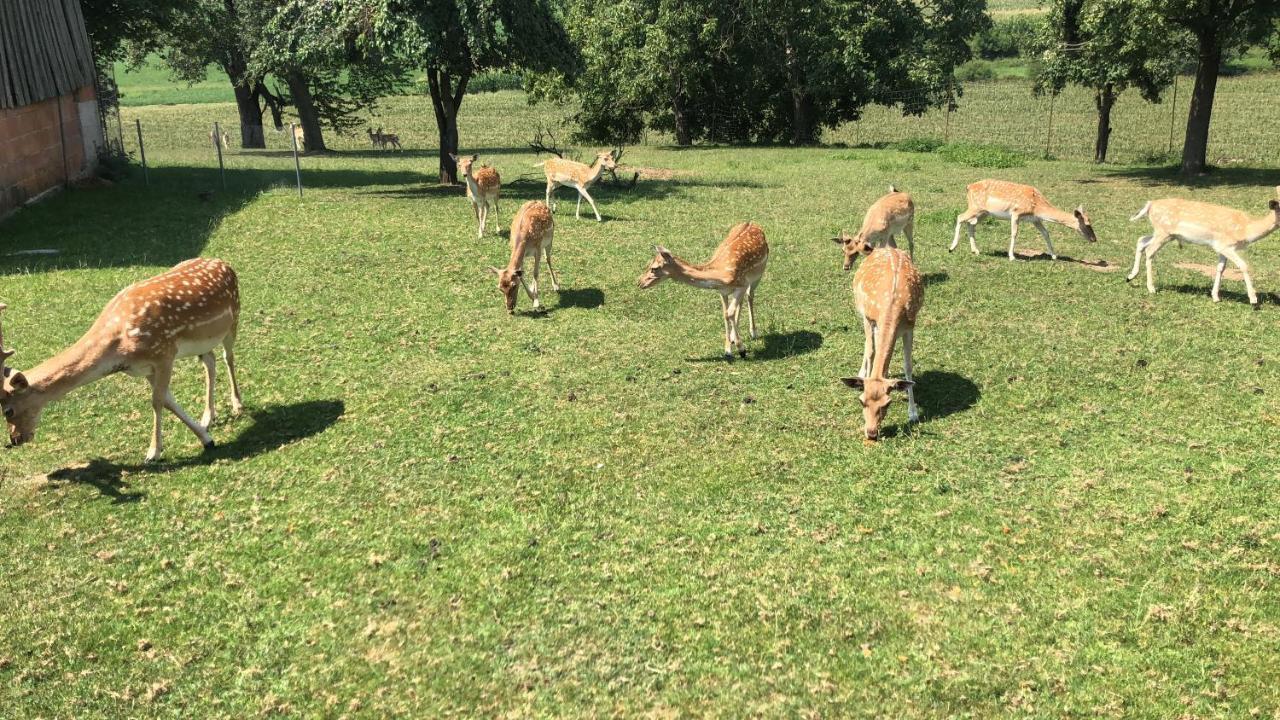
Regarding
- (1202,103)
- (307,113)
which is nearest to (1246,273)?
(1202,103)

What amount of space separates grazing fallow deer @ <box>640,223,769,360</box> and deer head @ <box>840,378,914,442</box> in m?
2.68

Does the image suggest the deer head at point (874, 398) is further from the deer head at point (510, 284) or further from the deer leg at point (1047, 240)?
the deer leg at point (1047, 240)

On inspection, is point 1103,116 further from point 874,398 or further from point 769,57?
point 874,398

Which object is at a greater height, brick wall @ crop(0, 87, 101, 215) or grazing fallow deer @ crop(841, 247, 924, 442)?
brick wall @ crop(0, 87, 101, 215)

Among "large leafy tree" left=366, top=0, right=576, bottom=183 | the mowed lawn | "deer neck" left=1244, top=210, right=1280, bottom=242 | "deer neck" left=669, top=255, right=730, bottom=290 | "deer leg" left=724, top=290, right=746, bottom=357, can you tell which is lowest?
the mowed lawn

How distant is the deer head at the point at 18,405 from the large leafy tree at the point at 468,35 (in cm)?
1608

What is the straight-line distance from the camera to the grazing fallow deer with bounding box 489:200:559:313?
43.2 feet

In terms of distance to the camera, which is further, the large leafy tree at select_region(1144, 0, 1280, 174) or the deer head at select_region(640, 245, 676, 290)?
the large leafy tree at select_region(1144, 0, 1280, 174)

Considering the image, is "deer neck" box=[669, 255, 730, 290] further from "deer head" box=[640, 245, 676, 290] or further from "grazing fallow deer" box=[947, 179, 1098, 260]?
"grazing fallow deer" box=[947, 179, 1098, 260]

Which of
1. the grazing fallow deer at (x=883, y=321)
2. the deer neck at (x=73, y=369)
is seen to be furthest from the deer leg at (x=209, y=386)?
the grazing fallow deer at (x=883, y=321)

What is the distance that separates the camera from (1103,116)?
32062 mm

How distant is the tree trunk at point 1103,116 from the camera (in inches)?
1214

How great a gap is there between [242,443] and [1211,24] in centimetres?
2633

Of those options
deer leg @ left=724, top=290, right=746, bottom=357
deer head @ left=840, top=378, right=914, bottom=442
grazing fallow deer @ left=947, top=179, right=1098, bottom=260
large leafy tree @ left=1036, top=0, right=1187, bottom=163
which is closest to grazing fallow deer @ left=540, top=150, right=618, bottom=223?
grazing fallow deer @ left=947, top=179, right=1098, bottom=260
